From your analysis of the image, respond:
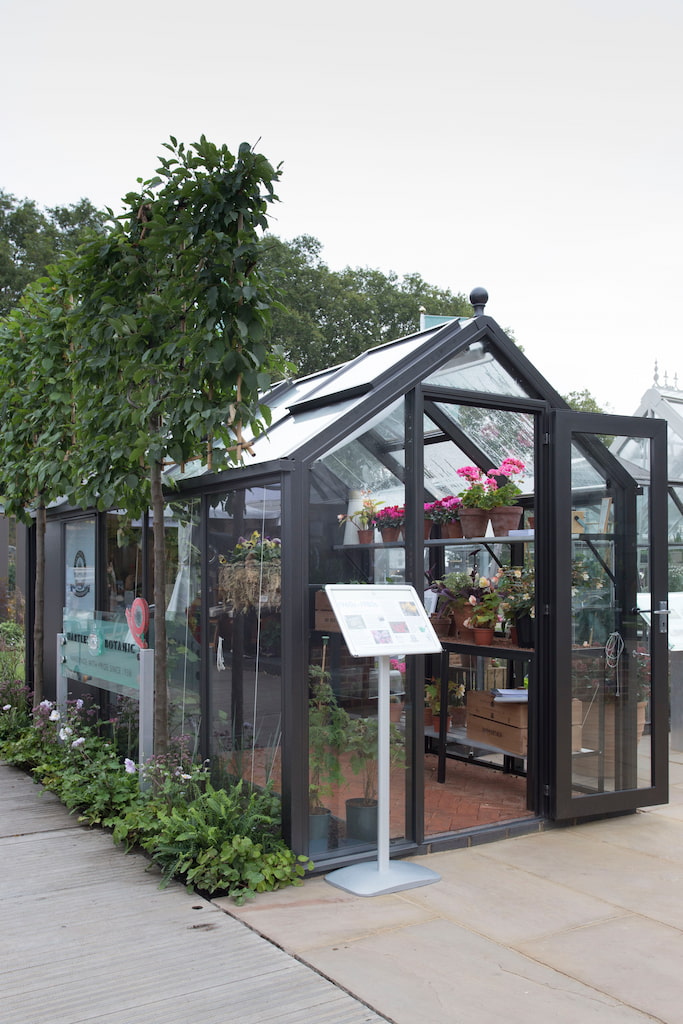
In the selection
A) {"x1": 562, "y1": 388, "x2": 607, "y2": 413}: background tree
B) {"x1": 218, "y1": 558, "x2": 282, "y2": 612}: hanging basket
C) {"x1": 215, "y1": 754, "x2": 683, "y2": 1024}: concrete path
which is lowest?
{"x1": 215, "y1": 754, "x2": 683, "y2": 1024}: concrete path

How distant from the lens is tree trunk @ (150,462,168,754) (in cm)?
519

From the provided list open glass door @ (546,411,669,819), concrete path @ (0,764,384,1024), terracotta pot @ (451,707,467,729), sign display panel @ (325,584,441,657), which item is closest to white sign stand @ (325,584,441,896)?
sign display panel @ (325,584,441,657)

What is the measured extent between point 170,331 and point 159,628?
1.71m

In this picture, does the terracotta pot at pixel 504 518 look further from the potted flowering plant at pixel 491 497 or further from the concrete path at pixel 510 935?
the concrete path at pixel 510 935

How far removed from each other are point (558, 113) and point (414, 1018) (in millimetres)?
10491

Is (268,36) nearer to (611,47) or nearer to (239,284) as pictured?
(611,47)

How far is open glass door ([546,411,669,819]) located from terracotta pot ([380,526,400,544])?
105 cm

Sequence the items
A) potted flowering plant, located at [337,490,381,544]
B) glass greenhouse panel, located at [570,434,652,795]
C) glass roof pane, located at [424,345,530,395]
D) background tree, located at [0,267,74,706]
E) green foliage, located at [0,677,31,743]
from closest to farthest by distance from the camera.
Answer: potted flowering plant, located at [337,490,381,544] < glass roof pane, located at [424,345,530,395] < glass greenhouse panel, located at [570,434,652,795] < background tree, located at [0,267,74,706] < green foliage, located at [0,677,31,743]

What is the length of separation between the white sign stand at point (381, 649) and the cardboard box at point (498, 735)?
1.68 m

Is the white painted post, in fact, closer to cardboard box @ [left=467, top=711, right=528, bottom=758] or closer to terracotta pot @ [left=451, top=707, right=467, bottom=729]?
cardboard box @ [left=467, top=711, right=528, bottom=758]

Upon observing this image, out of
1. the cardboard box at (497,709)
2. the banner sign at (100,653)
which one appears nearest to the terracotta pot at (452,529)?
the cardboard box at (497,709)

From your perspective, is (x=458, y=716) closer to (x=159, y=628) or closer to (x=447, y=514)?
(x=447, y=514)

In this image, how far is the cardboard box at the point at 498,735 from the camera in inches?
238

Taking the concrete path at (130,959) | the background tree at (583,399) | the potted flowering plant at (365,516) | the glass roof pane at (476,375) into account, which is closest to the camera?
the concrete path at (130,959)
